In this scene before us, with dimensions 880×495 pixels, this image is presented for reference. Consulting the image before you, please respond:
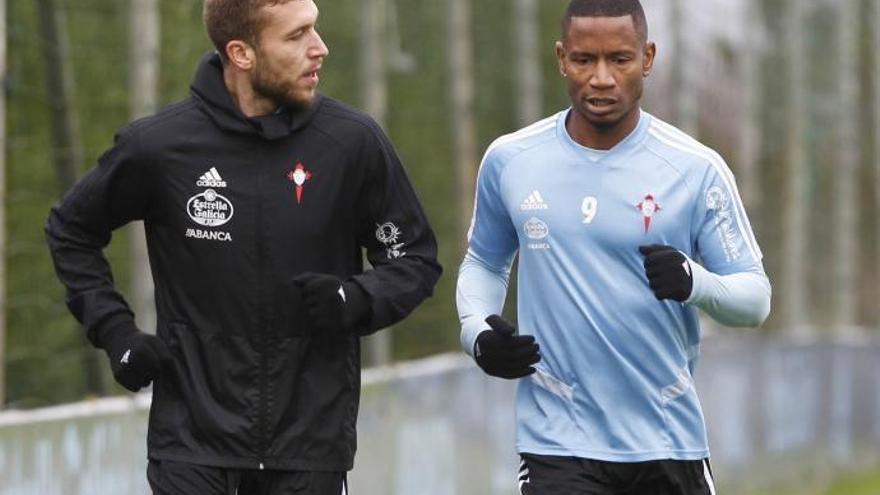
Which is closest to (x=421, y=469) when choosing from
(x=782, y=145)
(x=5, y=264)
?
(x=5, y=264)

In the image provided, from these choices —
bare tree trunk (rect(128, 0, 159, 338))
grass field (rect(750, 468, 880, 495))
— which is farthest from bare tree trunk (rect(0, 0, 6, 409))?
grass field (rect(750, 468, 880, 495))

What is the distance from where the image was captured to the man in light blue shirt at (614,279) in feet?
22.5

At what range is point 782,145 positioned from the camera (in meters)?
21.8

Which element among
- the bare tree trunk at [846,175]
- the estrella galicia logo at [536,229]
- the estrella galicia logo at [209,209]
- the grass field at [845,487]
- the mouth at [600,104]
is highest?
the mouth at [600,104]

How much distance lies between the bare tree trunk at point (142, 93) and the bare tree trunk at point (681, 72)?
317 inches

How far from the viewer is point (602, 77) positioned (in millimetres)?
6797

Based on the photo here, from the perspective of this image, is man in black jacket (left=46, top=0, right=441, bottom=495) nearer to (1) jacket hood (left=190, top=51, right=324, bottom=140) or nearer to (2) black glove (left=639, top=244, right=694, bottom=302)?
(1) jacket hood (left=190, top=51, right=324, bottom=140)

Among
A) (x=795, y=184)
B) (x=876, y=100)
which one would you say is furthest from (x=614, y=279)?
(x=876, y=100)

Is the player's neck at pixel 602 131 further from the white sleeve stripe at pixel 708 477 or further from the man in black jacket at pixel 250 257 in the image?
the white sleeve stripe at pixel 708 477

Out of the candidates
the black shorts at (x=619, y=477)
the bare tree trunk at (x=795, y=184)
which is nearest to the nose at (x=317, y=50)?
the black shorts at (x=619, y=477)

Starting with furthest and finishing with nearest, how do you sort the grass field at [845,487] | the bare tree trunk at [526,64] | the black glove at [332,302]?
the grass field at [845,487]
the bare tree trunk at [526,64]
the black glove at [332,302]

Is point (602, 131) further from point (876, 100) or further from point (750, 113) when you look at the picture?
point (876, 100)

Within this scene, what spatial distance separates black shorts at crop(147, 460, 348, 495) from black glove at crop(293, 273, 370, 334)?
41 centimetres

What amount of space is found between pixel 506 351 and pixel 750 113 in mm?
14269
